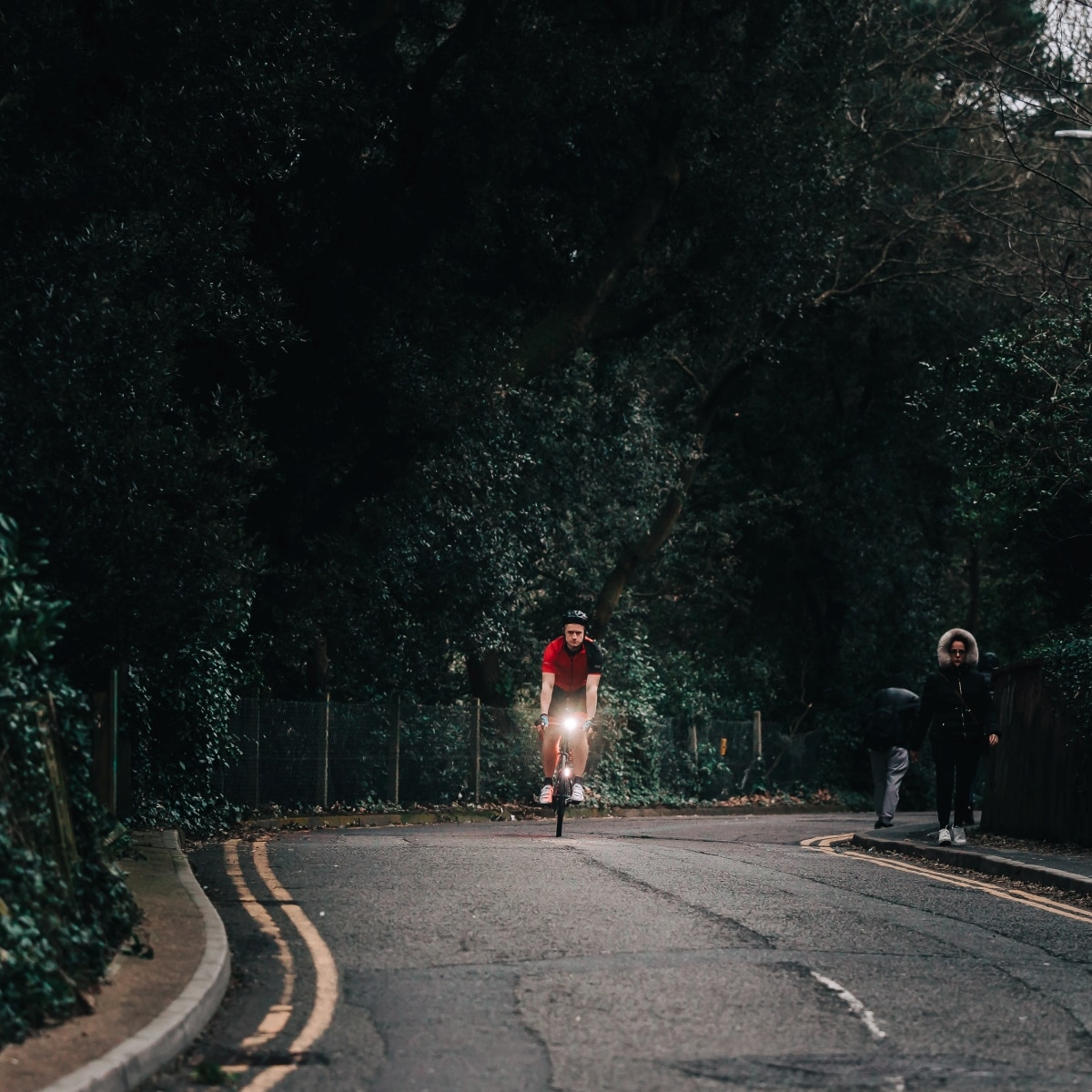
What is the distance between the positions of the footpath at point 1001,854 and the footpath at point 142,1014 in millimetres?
6990

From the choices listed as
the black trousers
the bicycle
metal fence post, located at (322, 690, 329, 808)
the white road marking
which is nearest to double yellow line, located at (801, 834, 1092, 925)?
the black trousers

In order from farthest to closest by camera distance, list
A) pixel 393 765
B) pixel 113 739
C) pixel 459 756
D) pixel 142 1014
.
Answer: pixel 459 756
pixel 393 765
pixel 113 739
pixel 142 1014

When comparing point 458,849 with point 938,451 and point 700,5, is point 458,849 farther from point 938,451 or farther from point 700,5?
point 938,451

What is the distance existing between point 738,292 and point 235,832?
10765 mm

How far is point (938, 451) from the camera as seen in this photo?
129ft

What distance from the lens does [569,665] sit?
16109 mm

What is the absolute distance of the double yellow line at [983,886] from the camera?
11.7 m

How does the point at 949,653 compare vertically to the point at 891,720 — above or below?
above

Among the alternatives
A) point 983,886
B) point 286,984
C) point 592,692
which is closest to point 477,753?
point 592,692

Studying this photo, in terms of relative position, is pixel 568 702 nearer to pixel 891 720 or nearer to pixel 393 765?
pixel 891 720

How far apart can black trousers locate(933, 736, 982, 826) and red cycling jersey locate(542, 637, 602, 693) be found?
339 centimetres

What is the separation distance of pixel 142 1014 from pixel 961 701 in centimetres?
1036

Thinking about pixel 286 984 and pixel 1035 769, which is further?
pixel 1035 769

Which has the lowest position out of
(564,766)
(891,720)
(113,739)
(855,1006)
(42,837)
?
(855,1006)
